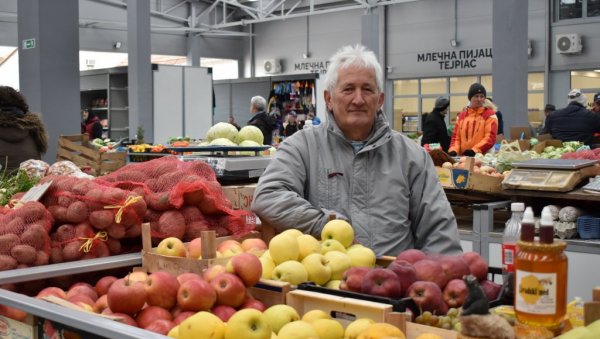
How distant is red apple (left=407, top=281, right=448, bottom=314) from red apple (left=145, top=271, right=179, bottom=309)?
0.65m

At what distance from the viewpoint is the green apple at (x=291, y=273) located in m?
2.14

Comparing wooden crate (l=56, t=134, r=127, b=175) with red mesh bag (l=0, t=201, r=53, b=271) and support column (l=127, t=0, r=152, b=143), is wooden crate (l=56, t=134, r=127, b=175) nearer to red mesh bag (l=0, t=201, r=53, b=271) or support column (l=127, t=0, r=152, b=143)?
red mesh bag (l=0, t=201, r=53, b=271)

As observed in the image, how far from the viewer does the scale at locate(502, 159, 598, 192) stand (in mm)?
4414

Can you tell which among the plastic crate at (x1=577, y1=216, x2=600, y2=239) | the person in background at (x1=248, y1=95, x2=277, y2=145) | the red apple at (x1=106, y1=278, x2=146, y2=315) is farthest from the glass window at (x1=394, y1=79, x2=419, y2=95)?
the red apple at (x1=106, y1=278, x2=146, y2=315)

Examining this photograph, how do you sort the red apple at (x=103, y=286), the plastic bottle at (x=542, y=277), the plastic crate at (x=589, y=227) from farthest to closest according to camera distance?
the plastic crate at (x=589, y=227) → the red apple at (x=103, y=286) → the plastic bottle at (x=542, y=277)

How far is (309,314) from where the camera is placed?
1832 mm

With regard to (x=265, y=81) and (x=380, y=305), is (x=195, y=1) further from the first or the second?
(x=380, y=305)

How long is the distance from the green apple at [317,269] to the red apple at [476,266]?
0.41m

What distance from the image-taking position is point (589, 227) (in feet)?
14.2

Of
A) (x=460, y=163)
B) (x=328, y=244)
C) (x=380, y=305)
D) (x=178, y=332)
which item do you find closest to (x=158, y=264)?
(x=328, y=244)

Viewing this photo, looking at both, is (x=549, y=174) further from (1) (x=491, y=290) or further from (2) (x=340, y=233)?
(1) (x=491, y=290)

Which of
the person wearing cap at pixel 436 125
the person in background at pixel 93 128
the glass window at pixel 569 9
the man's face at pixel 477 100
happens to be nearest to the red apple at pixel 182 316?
the man's face at pixel 477 100

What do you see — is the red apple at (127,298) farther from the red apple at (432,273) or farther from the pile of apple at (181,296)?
the red apple at (432,273)

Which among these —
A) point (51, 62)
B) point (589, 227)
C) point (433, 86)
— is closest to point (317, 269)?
point (589, 227)
